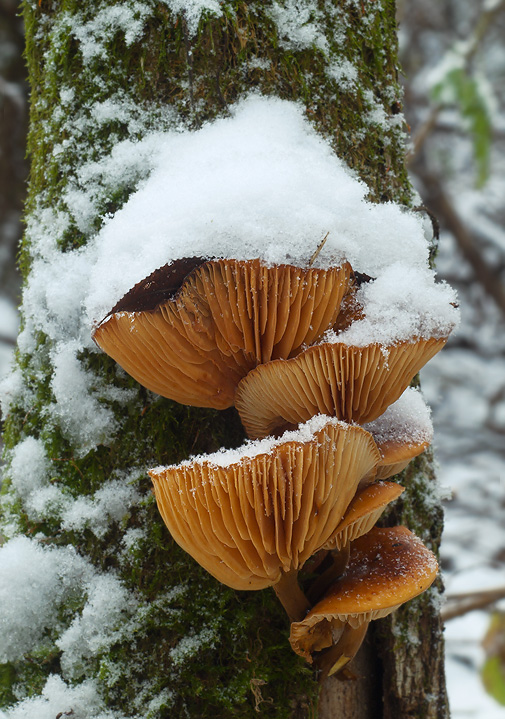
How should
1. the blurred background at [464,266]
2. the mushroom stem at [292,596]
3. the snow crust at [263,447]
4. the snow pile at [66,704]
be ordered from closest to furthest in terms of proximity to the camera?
the snow crust at [263,447] < the mushroom stem at [292,596] < the snow pile at [66,704] < the blurred background at [464,266]

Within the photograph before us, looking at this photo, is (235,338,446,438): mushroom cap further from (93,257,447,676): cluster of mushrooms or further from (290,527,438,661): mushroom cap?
(290,527,438,661): mushroom cap

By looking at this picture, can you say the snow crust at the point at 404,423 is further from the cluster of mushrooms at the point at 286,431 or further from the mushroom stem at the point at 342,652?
the mushroom stem at the point at 342,652

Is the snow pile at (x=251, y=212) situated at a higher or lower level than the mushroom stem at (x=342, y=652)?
higher

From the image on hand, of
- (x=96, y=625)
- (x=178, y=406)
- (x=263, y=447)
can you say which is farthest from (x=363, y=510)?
(x=96, y=625)

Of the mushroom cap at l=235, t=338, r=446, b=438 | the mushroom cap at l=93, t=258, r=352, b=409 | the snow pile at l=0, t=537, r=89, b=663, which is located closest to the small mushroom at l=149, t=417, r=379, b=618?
the mushroom cap at l=235, t=338, r=446, b=438

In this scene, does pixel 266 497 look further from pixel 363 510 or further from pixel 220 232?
pixel 220 232

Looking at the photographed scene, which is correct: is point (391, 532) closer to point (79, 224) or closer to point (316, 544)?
point (316, 544)

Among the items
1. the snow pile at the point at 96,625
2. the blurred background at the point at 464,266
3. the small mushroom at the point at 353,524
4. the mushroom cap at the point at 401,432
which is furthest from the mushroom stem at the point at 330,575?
the blurred background at the point at 464,266
